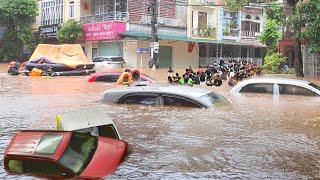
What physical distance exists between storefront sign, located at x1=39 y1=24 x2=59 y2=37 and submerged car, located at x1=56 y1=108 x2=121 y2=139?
40064mm

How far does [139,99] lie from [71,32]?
32.8m

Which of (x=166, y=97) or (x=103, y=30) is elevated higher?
(x=103, y=30)

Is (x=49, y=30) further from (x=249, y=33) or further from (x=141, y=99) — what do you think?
(x=141, y=99)

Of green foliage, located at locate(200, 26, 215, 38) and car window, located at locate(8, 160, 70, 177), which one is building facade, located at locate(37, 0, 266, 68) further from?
car window, located at locate(8, 160, 70, 177)

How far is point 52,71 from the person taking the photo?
31.7 meters

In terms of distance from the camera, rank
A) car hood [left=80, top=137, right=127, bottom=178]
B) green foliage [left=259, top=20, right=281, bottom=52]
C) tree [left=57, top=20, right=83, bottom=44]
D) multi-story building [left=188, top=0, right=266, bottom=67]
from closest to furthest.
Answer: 1. car hood [left=80, top=137, right=127, bottom=178]
2. green foliage [left=259, top=20, right=281, bottom=52]
3. tree [left=57, top=20, right=83, bottom=44]
4. multi-story building [left=188, top=0, right=266, bottom=67]

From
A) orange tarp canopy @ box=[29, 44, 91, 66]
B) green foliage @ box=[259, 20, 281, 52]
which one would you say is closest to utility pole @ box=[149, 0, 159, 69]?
orange tarp canopy @ box=[29, 44, 91, 66]

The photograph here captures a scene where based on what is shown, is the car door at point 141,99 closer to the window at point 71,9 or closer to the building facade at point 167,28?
the building facade at point 167,28

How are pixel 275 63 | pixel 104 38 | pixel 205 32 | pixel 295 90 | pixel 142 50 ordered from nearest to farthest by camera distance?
1. pixel 295 90
2. pixel 275 63
3. pixel 142 50
4. pixel 104 38
5. pixel 205 32

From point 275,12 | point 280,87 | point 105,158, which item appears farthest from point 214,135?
point 275,12

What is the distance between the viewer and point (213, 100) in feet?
38.5

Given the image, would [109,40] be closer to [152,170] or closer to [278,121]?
[278,121]

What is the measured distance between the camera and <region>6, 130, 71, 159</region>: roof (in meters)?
6.32

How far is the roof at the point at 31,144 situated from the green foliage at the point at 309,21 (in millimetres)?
18559
